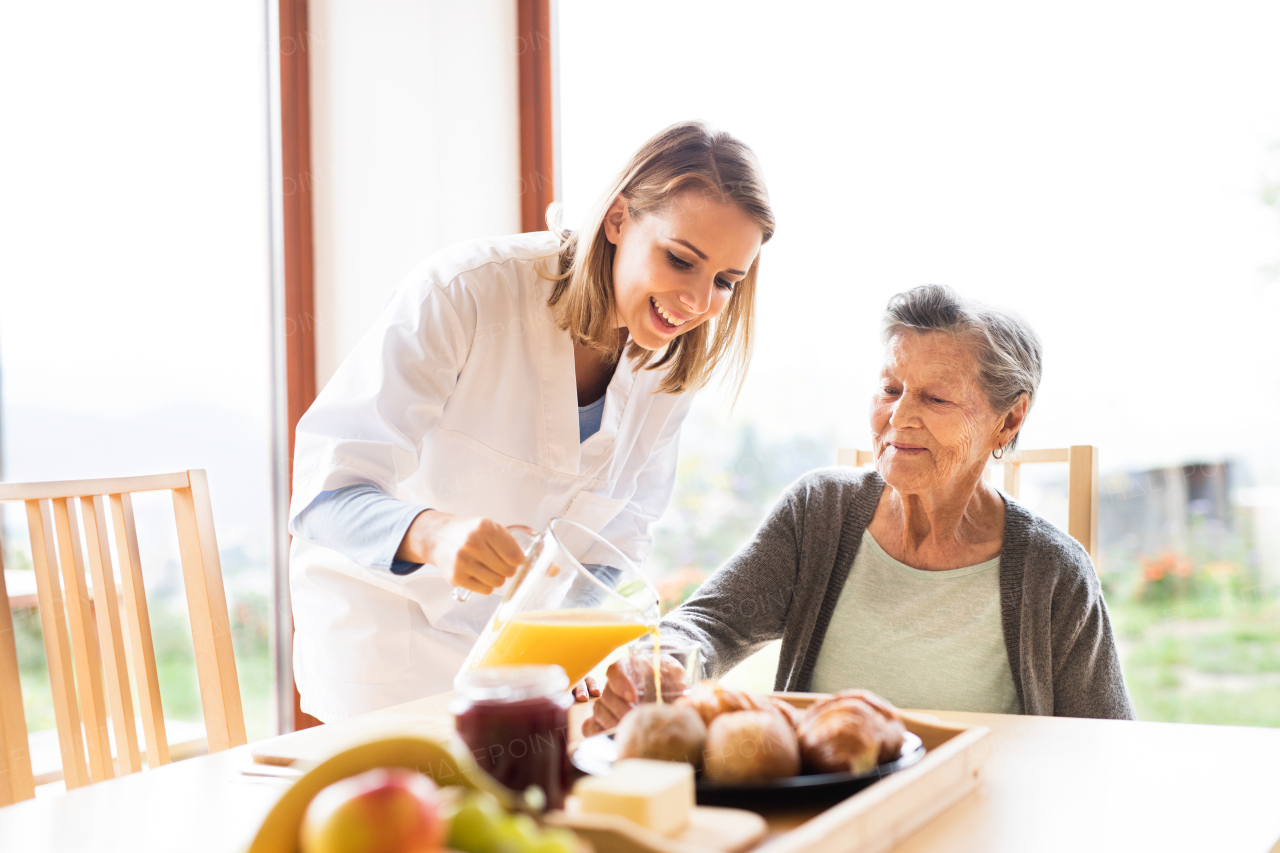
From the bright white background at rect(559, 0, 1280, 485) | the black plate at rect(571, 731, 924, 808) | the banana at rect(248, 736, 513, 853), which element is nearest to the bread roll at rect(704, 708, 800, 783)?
the black plate at rect(571, 731, 924, 808)

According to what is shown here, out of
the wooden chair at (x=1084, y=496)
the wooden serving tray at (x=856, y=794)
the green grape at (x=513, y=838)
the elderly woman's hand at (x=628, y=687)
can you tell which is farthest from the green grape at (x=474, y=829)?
the wooden chair at (x=1084, y=496)

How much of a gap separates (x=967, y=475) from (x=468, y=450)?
0.82 m

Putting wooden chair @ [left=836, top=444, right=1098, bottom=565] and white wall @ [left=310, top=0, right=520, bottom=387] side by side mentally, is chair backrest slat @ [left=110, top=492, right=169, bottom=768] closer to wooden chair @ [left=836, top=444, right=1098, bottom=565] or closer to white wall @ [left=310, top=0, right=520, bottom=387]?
white wall @ [left=310, top=0, right=520, bottom=387]

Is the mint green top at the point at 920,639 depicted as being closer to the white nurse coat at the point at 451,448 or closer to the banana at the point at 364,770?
the white nurse coat at the point at 451,448

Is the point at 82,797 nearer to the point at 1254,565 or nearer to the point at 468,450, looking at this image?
the point at 468,450

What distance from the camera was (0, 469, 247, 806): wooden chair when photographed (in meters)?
1.34

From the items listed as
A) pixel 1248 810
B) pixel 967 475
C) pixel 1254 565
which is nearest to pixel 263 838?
pixel 1248 810

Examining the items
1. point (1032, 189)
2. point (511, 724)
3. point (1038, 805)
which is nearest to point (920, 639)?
point (1038, 805)

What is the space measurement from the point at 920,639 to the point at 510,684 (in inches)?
37.7

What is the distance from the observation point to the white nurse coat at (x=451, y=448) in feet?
4.77

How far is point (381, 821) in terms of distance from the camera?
0.46 meters

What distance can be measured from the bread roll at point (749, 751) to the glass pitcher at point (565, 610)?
6.1 inches

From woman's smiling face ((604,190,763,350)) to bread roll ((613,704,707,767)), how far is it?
2.44ft

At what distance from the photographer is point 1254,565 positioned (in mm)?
2164
